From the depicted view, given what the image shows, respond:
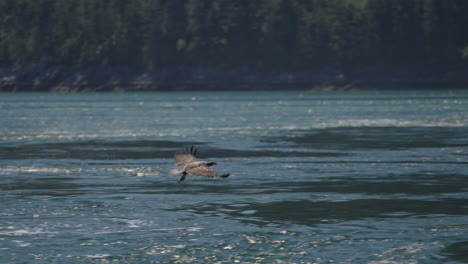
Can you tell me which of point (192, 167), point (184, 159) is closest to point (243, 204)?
point (184, 159)

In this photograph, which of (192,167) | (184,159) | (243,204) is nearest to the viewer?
(192,167)

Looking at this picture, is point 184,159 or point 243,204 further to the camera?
point 243,204

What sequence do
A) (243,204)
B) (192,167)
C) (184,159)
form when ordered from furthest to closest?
(243,204)
(184,159)
(192,167)

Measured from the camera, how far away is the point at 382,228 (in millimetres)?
21062

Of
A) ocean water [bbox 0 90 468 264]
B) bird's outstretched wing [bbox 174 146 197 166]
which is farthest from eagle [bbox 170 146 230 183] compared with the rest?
ocean water [bbox 0 90 468 264]

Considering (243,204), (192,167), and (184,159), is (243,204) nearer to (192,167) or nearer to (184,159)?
(184,159)

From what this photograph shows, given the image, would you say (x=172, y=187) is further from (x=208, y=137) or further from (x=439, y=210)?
(x=208, y=137)

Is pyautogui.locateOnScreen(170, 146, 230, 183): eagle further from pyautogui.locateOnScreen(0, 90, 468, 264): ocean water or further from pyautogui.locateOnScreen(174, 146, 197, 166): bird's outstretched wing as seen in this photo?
pyautogui.locateOnScreen(0, 90, 468, 264): ocean water

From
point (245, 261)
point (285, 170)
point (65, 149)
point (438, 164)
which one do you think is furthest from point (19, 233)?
point (65, 149)

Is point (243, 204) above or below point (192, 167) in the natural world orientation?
below

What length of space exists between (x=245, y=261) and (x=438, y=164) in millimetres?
18252

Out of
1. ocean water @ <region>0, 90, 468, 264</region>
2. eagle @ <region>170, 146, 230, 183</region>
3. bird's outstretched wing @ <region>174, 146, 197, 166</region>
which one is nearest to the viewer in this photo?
eagle @ <region>170, 146, 230, 183</region>

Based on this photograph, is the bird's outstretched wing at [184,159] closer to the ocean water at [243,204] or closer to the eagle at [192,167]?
the eagle at [192,167]

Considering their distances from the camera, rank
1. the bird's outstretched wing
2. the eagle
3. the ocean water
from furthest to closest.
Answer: the bird's outstretched wing → the ocean water → the eagle
